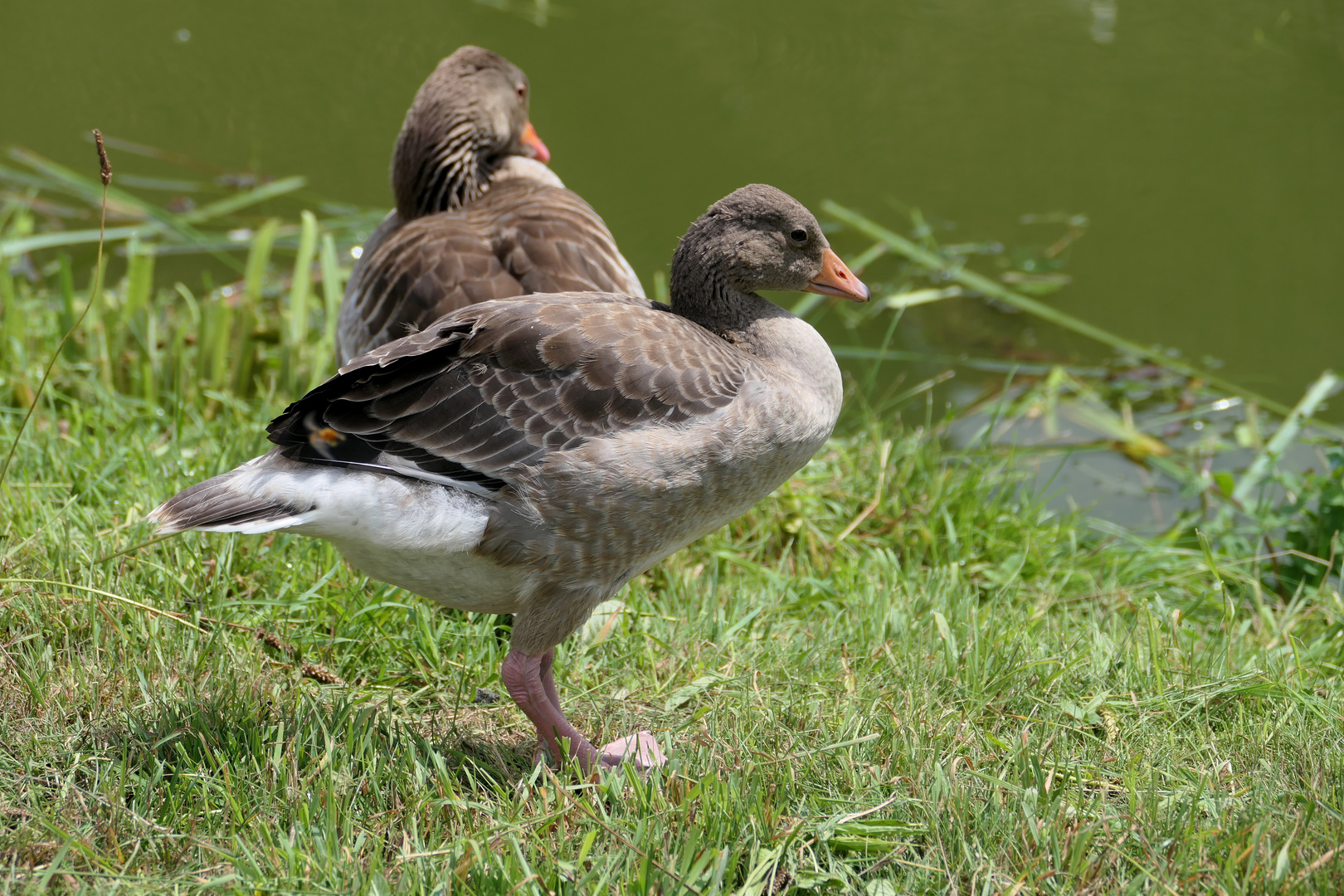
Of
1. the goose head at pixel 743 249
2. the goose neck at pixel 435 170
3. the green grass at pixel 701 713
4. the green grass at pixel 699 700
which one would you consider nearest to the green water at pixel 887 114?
the goose neck at pixel 435 170

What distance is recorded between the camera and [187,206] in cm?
749

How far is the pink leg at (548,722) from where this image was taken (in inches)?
123

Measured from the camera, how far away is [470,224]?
14.5ft

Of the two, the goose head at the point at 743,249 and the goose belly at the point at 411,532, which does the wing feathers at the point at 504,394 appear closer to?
the goose belly at the point at 411,532

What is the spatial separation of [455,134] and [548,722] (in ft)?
9.22

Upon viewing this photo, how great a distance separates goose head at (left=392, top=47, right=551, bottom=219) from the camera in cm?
489

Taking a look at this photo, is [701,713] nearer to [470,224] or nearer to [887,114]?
[470,224]

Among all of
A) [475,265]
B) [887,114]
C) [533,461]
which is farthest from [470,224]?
[887,114]

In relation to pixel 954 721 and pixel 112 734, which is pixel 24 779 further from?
pixel 954 721

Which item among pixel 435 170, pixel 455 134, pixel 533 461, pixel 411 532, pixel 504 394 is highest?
pixel 455 134

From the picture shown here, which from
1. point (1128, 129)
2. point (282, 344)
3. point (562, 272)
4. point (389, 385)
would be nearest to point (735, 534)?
point (562, 272)

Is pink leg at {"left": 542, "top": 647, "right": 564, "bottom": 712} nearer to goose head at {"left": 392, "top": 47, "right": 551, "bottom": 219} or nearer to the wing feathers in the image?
the wing feathers

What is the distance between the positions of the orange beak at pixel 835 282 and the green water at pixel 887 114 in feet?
10.7

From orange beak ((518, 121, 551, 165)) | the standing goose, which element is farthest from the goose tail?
orange beak ((518, 121, 551, 165))
